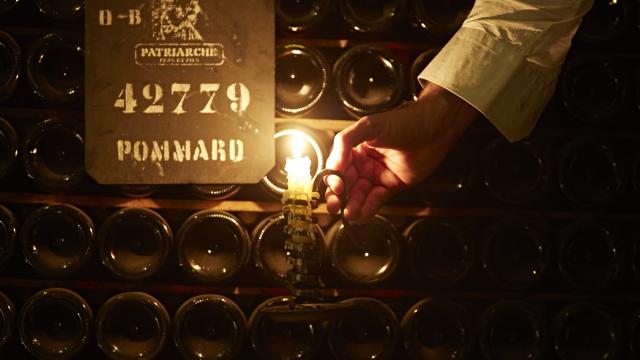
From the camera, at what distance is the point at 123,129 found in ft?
7.89

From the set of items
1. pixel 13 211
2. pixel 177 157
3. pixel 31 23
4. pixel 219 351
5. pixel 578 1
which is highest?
pixel 578 1

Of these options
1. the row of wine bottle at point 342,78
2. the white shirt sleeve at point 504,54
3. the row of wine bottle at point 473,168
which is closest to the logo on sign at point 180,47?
the row of wine bottle at point 342,78

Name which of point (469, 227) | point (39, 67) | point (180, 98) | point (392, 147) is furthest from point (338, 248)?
point (39, 67)

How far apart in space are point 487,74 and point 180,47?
1.11 m

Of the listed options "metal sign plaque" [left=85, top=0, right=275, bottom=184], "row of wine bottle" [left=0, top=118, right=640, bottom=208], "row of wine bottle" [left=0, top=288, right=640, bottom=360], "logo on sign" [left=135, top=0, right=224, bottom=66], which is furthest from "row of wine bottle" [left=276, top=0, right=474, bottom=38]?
"row of wine bottle" [left=0, top=288, right=640, bottom=360]

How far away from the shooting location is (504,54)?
5.87ft

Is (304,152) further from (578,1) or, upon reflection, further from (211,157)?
(578,1)

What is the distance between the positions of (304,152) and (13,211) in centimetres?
109

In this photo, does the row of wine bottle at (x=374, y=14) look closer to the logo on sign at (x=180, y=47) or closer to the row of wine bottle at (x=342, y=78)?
the row of wine bottle at (x=342, y=78)

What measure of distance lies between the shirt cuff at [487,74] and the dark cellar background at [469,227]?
71 centimetres

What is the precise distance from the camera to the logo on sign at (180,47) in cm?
242

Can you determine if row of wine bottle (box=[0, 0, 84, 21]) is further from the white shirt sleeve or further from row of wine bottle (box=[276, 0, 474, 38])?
the white shirt sleeve

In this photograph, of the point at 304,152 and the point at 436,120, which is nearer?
the point at 436,120

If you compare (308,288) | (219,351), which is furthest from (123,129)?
(308,288)
